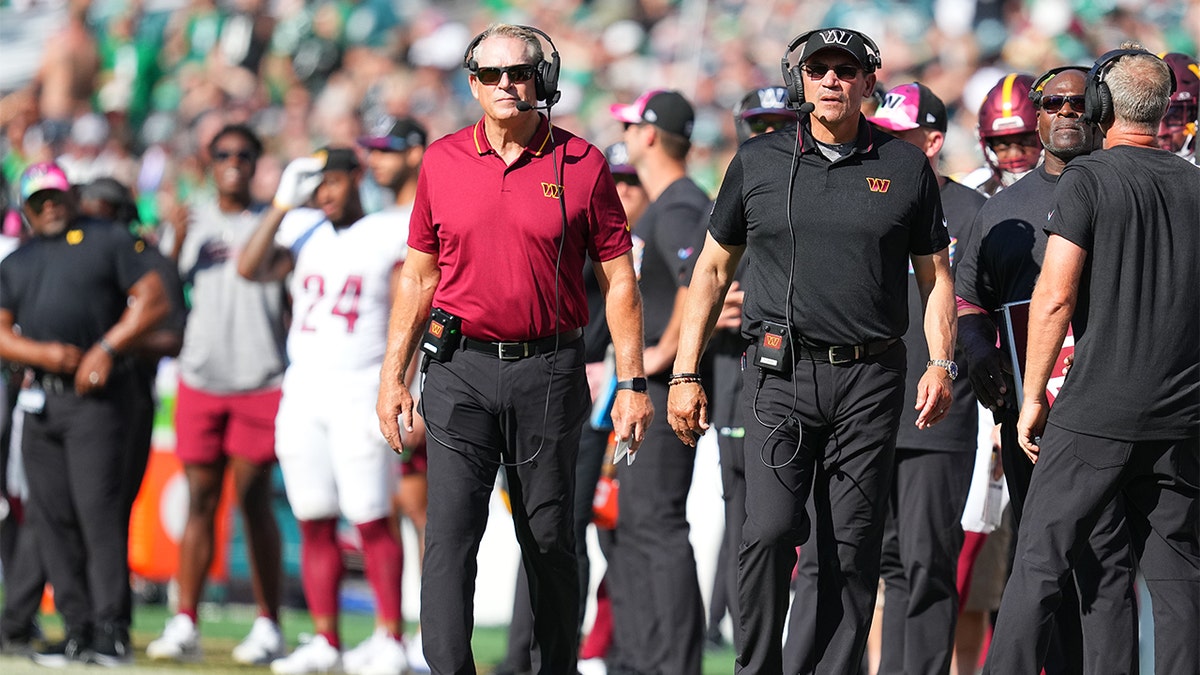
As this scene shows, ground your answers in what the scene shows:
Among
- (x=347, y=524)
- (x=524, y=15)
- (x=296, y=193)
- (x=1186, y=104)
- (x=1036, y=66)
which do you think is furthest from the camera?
(x=524, y=15)

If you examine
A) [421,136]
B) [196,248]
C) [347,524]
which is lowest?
[347,524]

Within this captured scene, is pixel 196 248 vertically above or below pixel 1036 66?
below

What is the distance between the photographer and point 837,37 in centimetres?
600

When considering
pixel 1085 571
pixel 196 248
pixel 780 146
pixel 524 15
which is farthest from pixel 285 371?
pixel 524 15

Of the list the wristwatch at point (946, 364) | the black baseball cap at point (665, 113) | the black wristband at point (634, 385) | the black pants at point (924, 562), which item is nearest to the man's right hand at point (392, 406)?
the black wristband at point (634, 385)

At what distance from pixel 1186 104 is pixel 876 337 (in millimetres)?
2171

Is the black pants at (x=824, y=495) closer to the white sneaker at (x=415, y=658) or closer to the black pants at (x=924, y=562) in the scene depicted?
the black pants at (x=924, y=562)

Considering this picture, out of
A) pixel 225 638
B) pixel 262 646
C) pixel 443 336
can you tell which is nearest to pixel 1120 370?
pixel 443 336

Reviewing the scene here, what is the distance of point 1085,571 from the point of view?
5.97 meters

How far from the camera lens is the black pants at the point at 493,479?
6.28 m

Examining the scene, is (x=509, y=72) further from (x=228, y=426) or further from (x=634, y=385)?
(x=228, y=426)

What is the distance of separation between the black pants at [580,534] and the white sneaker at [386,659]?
1.78 ft

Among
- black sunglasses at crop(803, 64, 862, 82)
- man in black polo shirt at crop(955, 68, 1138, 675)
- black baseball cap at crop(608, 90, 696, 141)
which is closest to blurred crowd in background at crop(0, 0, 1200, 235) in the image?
black baseball cap at crop(608, 90, 696, 141)

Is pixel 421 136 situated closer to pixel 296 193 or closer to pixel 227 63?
pixel 296 193
